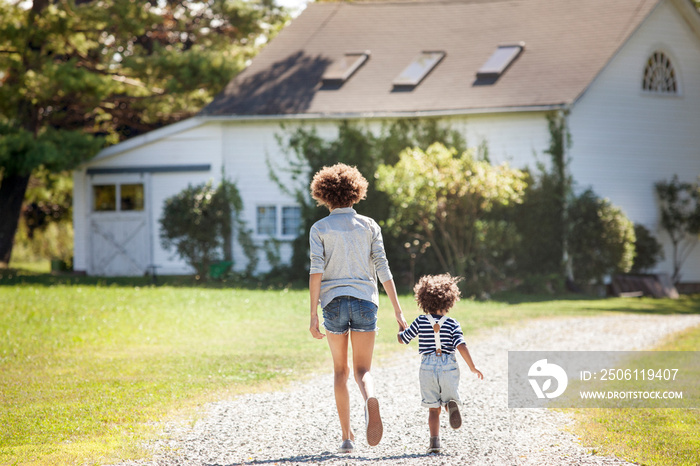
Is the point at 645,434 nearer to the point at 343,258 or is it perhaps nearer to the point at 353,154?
the point at 343,258

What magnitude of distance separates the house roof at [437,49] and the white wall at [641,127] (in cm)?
91

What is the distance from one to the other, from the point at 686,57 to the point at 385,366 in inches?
695

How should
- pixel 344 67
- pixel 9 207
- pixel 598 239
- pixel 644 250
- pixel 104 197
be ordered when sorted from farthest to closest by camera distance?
pixel 9 207 < pixel 104 197 < pixel 344 67 < pixel 644 250 < pixel 598 239

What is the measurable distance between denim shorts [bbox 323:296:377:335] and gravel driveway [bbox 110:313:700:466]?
86cm

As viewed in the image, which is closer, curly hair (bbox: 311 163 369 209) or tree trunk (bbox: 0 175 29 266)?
curly hair (bbox: 311 163 369 209)

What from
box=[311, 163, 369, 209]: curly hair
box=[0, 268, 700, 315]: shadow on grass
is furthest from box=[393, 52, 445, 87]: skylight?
box=[311, 163, 369, 209]: curly hair

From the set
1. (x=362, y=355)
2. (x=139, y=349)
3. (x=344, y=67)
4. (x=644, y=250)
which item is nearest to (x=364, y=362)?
(x=362, y=355)

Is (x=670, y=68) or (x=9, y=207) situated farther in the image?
(x=9, y=207)

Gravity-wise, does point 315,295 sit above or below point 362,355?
above

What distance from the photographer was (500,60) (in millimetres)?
22156

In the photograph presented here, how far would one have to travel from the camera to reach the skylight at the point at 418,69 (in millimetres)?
22250

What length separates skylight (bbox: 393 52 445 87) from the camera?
22.2 m

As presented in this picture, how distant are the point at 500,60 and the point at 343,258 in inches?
692

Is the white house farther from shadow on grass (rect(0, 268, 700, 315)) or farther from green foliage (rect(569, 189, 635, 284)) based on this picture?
shadow on grass (rect(0, 268, 700, 315))
